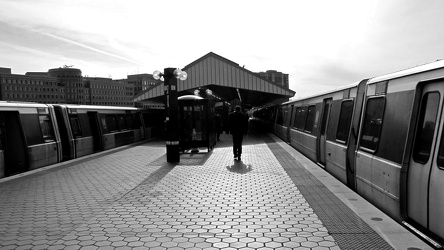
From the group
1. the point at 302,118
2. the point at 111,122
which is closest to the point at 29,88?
the point at 111,122

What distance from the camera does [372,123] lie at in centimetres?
676

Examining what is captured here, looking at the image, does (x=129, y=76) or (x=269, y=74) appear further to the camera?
(x=129, y=76)

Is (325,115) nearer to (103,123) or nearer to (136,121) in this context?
(103,123)

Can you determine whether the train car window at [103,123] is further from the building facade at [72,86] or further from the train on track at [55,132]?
the building facade at [72,86]

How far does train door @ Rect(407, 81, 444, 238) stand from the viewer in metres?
4.18

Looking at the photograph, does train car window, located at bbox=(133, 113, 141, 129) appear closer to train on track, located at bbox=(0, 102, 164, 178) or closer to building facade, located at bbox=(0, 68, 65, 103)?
train on track, located at bbox=(0, 102, 164, 178)

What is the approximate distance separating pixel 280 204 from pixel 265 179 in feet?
8.13

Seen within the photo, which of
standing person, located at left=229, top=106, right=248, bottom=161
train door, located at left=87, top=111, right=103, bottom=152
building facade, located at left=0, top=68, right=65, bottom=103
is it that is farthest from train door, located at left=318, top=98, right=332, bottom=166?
building facade, located at left=0, top=68, right=65, bottom=103

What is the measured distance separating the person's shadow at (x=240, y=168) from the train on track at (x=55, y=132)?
655cm

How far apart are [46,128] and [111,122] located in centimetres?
659

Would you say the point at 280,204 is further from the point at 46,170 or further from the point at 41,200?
the point at 46,170

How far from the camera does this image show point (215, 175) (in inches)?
381

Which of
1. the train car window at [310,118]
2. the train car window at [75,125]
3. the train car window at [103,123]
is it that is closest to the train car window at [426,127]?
the train car window at [310,118]

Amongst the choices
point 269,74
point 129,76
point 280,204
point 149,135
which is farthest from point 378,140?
point 129,76
